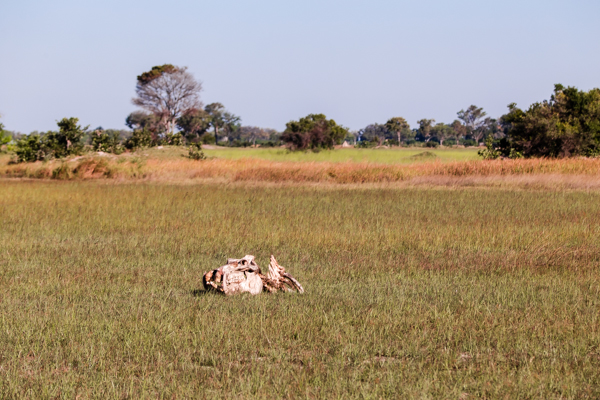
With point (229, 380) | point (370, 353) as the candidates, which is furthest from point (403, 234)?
point (229, 380)

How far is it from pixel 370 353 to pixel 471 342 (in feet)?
2.93

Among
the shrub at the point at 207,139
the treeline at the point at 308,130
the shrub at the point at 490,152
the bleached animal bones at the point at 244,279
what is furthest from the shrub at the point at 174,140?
the bleached animal bones at the point at 244,279

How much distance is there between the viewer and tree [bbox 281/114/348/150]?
5331 cm

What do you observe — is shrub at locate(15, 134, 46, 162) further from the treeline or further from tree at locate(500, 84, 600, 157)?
tree at locate(500, 84, 600, 157)

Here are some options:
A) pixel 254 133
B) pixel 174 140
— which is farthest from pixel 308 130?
pixel 254 133

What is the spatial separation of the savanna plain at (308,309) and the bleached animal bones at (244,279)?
18 centimetres

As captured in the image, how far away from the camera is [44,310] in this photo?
6270mm

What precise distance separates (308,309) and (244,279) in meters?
1.09

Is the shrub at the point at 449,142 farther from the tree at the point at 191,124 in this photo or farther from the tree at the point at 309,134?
the tree at the point at 309,134

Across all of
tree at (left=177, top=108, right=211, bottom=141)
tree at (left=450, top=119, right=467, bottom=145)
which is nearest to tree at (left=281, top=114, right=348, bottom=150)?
tree at (left=177, top=108, right=211, bottom=141)

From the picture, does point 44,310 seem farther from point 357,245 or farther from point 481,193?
point 481,193

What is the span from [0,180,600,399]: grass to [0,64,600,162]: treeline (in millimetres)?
20340

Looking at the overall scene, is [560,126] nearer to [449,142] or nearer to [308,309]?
[308,309]

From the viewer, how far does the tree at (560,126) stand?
31328mm
